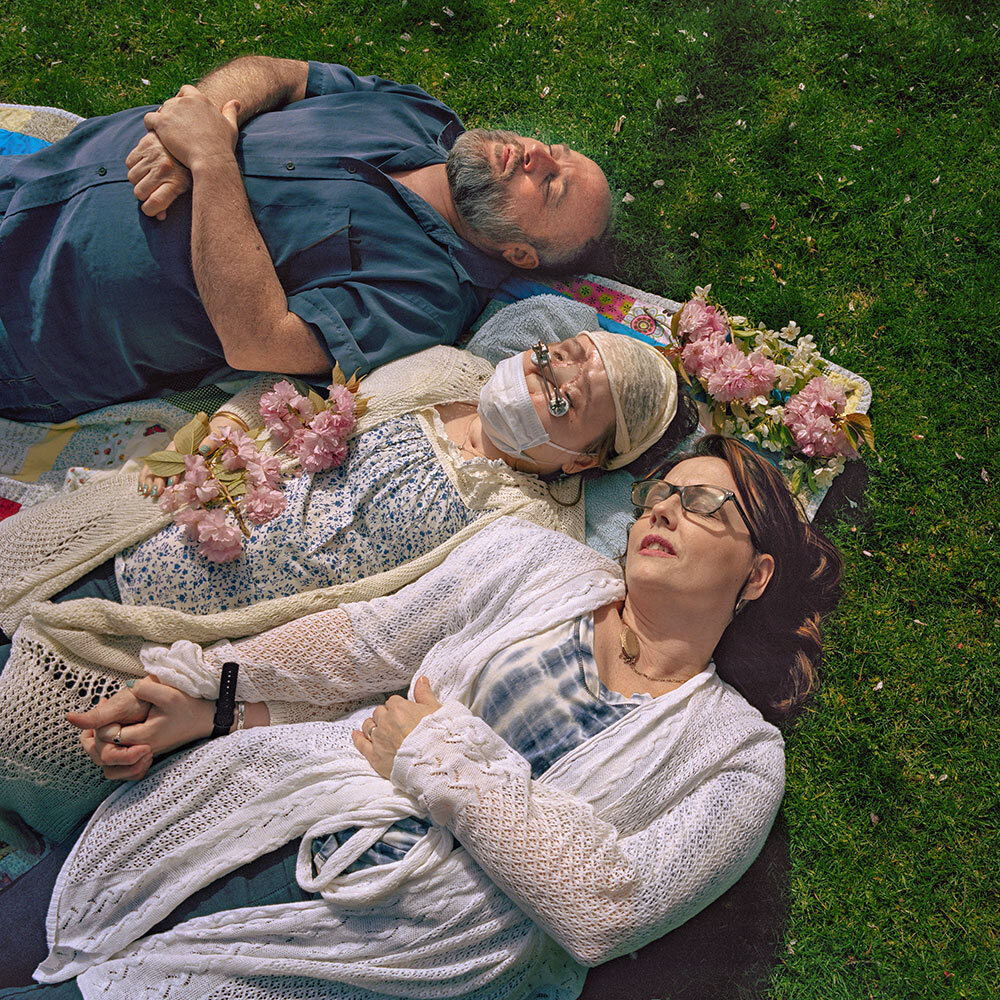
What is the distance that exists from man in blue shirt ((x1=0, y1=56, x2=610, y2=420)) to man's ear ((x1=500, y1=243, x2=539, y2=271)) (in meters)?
0.01

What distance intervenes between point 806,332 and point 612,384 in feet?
5.40

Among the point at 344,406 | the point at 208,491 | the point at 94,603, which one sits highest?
the point at 344,406

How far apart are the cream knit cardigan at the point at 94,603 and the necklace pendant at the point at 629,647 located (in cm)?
65

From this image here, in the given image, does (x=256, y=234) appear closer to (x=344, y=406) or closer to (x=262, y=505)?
(x=344, y=406)

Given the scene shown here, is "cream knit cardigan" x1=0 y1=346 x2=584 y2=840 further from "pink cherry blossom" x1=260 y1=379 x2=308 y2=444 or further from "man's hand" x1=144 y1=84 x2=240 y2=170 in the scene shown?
"man's hand" x1=144 y1=84 x2=240 y2=170

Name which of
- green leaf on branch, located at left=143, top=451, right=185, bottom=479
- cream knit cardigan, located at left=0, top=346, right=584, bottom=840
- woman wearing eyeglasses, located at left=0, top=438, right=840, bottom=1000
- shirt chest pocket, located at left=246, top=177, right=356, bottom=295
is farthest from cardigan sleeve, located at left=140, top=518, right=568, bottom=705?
shirt chest pocket, located at left=246, top=177, right=356, bottom=295

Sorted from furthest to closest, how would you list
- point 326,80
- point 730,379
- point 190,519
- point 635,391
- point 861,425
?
point 326,80 → point 861,425 → point 730,379 → point 635,391 → point 190,519

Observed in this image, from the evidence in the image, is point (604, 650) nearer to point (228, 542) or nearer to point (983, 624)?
point (228, 542)

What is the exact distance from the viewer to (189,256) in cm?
371

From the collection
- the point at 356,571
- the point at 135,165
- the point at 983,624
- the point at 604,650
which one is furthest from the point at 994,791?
the point at 135,165

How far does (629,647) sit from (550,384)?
118 centimetres

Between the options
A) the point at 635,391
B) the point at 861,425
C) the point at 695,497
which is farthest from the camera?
the point at 861,425

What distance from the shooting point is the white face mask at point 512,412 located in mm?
3506

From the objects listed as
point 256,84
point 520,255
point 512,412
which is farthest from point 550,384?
point 256,84
